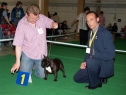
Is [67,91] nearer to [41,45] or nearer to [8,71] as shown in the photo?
[41,45]

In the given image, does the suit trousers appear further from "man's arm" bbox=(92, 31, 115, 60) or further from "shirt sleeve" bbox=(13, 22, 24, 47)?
"shirt sleeve" bbox=(13, 22, 24, 47)

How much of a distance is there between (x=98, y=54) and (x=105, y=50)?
0.57ft

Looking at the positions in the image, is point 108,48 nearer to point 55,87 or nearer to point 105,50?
point 105,50

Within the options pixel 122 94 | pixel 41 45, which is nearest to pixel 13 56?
pixel 41 45

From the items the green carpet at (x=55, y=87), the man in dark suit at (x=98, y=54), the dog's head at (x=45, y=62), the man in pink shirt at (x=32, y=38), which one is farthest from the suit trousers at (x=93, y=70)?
the man in pink shirt at (x=32, y=38)

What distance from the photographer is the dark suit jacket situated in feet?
9.75

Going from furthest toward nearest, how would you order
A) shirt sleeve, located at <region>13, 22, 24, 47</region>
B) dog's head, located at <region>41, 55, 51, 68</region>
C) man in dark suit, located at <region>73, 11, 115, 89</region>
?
dog's head, located at <region>41, 55, 51, 68</region>, man in dark suit, located at <region>73, 11, 115, 89</region>, shirt sleeve, located at <region>13, 22, 24, 47</region>

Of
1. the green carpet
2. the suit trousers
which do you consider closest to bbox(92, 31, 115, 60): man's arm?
the suit trousers

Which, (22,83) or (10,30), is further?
(10,30)

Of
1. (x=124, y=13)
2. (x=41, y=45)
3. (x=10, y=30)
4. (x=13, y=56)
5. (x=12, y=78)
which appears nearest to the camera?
(x=41, y=45)

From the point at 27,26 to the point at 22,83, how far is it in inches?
38.9

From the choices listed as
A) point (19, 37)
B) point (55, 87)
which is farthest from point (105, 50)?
point (19, 37)

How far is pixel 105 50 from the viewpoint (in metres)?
3.02

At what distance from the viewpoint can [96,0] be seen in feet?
58.6
